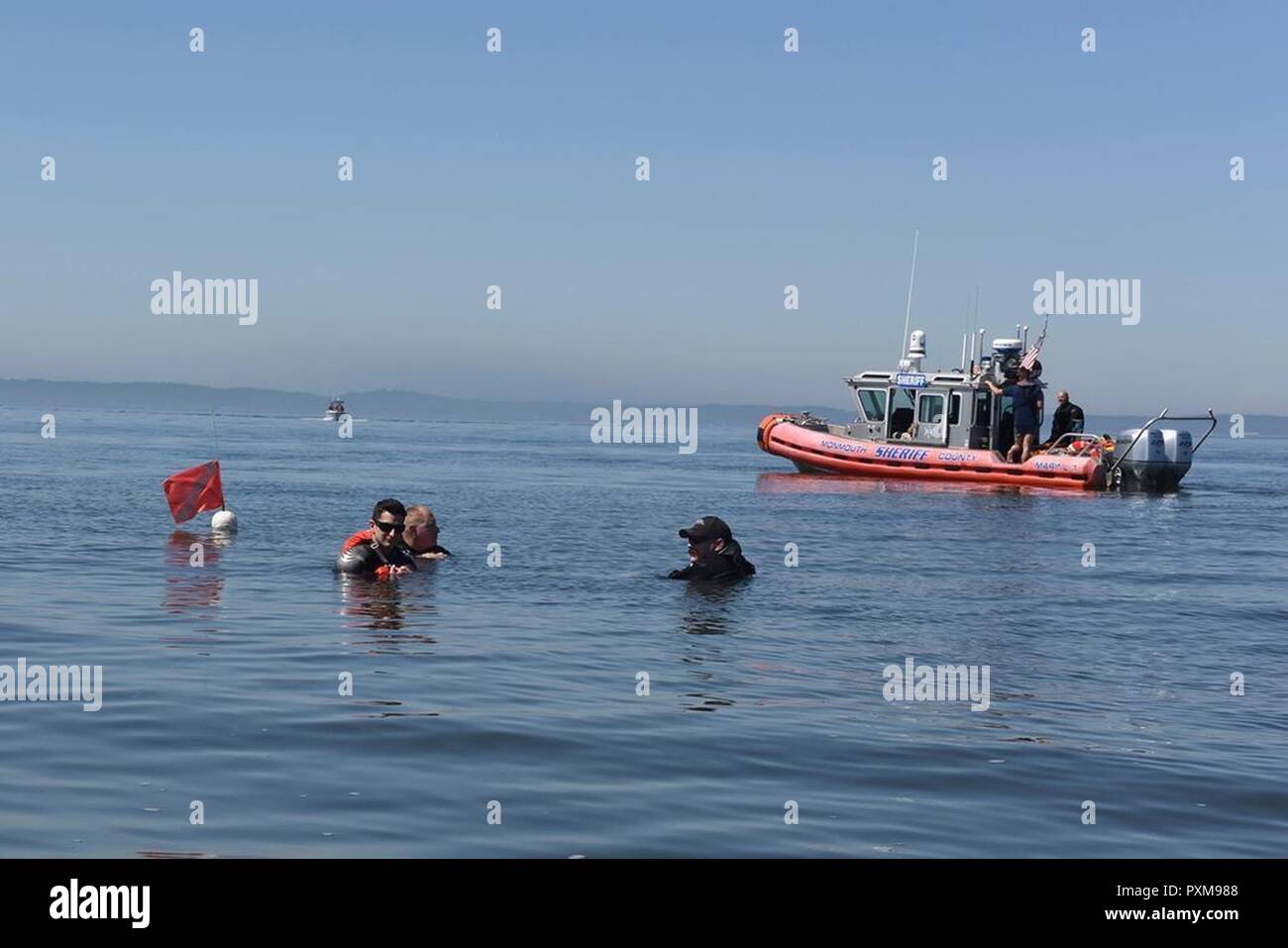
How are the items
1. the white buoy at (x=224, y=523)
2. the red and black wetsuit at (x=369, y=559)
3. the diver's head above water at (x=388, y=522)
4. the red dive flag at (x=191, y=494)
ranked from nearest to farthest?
the diver's head above water at (x=388, y=522)
the red and black wetsuit at (x=369, y=559)
the white buoy at (x=224, y=523)
the red dive flag at (x=191, y=494)

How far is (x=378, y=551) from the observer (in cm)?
1681

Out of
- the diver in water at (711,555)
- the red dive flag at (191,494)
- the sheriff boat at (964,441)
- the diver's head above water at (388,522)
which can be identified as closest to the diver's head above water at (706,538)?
the diver in water at (711,555)

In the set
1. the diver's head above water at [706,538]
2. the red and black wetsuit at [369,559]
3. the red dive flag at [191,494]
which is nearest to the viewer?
the red and black wetsuit at [369,559]

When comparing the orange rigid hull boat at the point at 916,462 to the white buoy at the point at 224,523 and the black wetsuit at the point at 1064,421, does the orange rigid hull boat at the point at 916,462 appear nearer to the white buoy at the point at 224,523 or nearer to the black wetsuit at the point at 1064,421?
the black wetsuit at the point at 1064,421

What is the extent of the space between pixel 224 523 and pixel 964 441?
24902mm

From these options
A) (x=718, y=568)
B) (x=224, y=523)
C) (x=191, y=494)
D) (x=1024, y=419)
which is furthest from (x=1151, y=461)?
(x=191, y=494)

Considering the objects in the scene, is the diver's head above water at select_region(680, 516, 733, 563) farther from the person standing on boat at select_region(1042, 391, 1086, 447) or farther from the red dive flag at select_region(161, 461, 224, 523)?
the person standing on boat at select_region(1042, 391, 1086, 447)

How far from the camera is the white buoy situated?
2208cm

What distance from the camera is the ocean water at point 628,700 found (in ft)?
23.4

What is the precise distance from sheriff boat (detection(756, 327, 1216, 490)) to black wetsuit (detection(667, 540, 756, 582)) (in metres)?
23.6

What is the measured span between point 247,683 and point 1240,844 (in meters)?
6.57

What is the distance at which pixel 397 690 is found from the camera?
1048 centimetres
